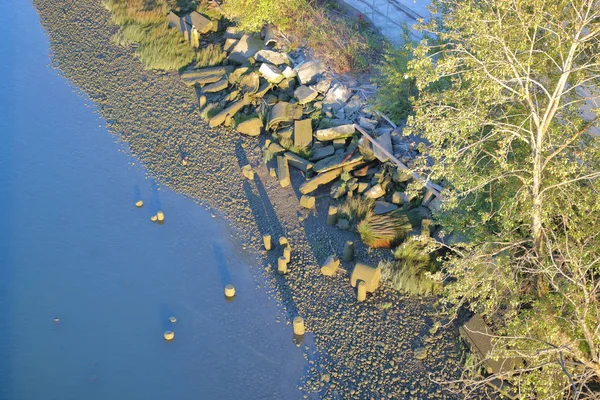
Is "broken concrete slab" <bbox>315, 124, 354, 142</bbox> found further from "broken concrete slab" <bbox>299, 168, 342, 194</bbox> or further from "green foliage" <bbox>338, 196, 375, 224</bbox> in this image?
"green foliage" <bbox>338, 196, 375, 224</bbox>

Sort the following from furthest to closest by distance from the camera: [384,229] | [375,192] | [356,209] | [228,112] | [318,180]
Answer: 1. [228,112]
2. [318,180]
3. [375,192]
4. [356,209]
5. [384,229]

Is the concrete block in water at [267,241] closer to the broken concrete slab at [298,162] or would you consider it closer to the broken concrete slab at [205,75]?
the broken concrete slab at [298,162]

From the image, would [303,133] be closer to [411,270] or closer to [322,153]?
[322,153]

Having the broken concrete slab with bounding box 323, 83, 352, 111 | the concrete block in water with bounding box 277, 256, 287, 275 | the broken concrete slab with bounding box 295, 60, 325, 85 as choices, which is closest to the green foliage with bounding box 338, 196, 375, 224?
the concrete block in water with bounding box 277, 256, 287, 275

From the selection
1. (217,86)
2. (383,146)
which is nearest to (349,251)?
(383,146)

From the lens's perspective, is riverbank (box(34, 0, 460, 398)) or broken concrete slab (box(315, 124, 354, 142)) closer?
riverbank (box(34, 0, 460, 398))

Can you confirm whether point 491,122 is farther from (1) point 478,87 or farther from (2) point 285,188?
(2) point 285,188

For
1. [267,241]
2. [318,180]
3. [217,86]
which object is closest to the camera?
[267,241]
